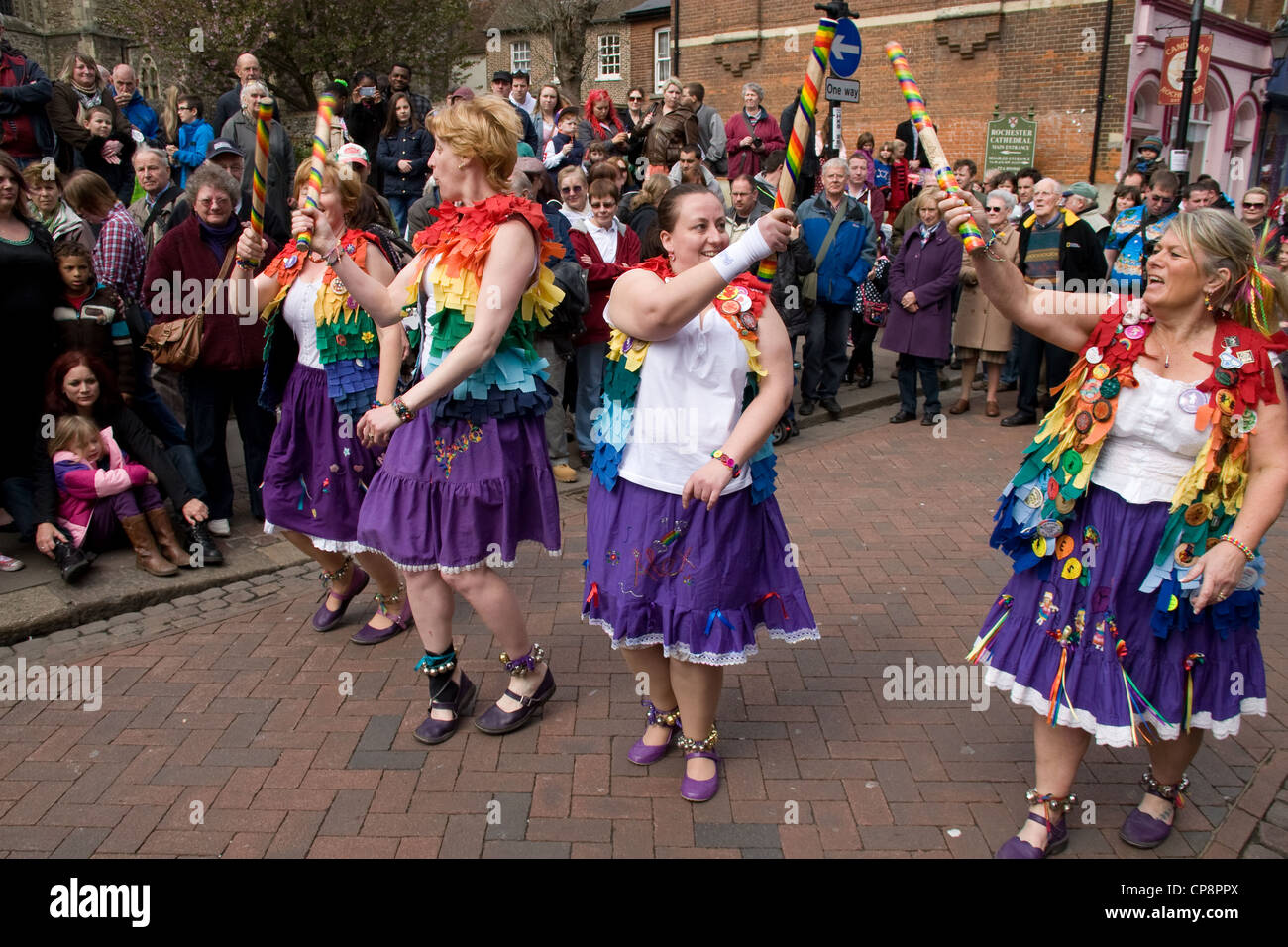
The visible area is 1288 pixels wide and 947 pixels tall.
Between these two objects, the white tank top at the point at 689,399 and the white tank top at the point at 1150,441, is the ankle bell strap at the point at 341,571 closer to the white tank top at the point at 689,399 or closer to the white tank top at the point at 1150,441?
the white tank top at the point at 689,399

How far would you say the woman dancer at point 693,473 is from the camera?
2996 millimetres

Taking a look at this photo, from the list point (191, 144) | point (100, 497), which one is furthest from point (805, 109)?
point (191, 144)

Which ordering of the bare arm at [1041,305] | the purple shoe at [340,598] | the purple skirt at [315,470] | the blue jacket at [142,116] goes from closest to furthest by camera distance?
the bare arm at [1041,305] → the purple skirt at [315,470] → the purple shoe at [340,598] → the blue jacket at [142,116]

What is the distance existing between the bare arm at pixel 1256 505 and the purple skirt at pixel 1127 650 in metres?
0.13

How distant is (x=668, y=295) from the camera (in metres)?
2.79

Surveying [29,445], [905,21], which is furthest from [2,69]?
[905,21]

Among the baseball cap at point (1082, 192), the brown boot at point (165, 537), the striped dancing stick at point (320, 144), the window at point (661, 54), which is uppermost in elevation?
the window at point (661, 54)

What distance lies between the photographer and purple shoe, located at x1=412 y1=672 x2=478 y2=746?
11.9 ft

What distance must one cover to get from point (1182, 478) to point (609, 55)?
33.0 meters

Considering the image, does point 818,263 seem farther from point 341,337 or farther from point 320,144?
point 320,144

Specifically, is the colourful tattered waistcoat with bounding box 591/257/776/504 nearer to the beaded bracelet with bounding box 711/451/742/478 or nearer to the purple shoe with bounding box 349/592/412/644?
the beaded bracelet with bounding box 711/451/742/478

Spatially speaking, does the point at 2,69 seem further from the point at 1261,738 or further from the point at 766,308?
the point at 1261,738

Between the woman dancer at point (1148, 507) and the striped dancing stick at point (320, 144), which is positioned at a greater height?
the striped dancing stick at point (320, 144)

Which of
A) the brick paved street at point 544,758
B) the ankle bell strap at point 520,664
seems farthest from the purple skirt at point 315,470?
the ankle bell strap at point 520,664
